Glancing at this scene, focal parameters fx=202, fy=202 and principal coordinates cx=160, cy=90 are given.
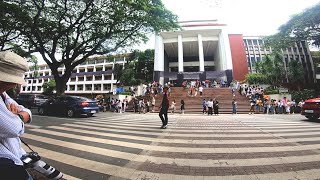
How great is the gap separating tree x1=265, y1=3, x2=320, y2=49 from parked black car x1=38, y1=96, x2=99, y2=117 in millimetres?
25989

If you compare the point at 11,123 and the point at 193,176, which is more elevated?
the point at 11,123

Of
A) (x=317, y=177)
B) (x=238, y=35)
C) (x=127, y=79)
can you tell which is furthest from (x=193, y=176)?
(x=238, y=35)

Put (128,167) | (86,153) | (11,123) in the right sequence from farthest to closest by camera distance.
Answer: (86,153)
(128,167)
(11,123)

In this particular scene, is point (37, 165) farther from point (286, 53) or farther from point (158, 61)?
point (286, 53)

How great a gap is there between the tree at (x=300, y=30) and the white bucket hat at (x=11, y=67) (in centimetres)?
3023

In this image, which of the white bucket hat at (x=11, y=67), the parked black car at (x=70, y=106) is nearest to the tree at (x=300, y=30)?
the parked black car at (x=70, y=106)

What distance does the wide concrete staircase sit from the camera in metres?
19.1

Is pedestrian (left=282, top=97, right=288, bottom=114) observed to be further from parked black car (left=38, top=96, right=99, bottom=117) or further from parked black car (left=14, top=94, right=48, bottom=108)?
parked black car (left=14, top=94, right=48, bottom=108)

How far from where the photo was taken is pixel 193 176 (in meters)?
3.21

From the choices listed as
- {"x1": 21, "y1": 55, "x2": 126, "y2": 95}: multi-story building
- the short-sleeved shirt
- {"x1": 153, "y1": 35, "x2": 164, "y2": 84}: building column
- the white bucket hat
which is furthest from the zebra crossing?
{"x1": 21, "y1": 55, "x2": 126, "y2": 95}: multi-story building

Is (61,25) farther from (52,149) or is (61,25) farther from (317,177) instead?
(317,177)

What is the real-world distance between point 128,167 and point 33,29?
1569 cm

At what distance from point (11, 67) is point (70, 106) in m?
12.3

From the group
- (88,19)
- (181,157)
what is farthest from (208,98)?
(181,157)
